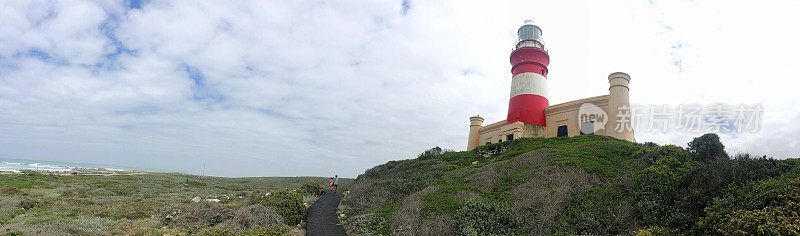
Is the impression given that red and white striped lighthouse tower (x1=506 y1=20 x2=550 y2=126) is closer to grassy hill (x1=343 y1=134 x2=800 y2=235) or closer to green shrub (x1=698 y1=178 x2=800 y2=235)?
grassy hill (x1=343 y1=134 x2=800 y2=235)

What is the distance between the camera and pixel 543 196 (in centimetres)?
917

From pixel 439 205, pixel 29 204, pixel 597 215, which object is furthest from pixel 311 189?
pixel 597 215

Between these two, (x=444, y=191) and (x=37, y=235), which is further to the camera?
(x=444, y=191)

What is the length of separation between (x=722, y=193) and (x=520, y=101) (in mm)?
17374

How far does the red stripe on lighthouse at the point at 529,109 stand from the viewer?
2325 centimetres

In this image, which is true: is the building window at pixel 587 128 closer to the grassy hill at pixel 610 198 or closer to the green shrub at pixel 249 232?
the grassy hill at pixel 610 198

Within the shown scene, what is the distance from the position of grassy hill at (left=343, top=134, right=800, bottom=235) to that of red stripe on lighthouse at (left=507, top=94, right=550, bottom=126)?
9.17 meters

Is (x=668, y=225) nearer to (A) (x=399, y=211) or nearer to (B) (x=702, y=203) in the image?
(B) (x=702, y=203)

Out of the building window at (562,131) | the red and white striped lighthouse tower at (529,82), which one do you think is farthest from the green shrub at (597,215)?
the red and white striped lighthouse tower at (529,82)

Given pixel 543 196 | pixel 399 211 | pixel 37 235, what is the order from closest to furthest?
pixel 37 235 < pixel 543 196 < pixel 399 211

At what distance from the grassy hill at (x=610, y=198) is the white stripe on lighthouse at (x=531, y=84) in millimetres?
10448

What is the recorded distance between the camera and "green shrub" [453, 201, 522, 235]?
7883mm

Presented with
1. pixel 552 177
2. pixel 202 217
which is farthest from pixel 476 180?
pixel 202 217

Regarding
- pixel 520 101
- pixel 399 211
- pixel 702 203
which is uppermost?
pixel 520 101
